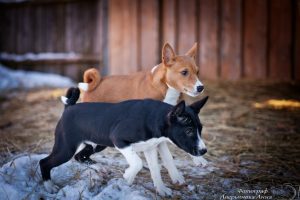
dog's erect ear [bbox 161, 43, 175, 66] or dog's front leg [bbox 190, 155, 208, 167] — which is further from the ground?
dog's erect ear [bbox 161, 43, 175, 66]

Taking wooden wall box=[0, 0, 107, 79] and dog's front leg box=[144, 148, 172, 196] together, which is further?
wooden wall box=[0, 0, 107, 79]

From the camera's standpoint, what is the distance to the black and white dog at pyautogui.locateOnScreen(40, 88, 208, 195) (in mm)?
4242

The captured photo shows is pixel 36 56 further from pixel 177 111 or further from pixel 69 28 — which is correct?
pixel 177 111

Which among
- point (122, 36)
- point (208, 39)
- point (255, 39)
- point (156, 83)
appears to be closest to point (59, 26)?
point (122, 36)

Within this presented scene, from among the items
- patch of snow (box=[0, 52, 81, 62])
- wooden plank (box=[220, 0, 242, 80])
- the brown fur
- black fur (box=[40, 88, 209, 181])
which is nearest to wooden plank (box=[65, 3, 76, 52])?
patch of snow (box=[0, 52, 81, 62])

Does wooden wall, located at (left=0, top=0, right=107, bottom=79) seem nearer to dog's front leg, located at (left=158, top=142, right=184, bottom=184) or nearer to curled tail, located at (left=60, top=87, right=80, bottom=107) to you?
curled tail, located at (left=60, top=87, right=80, bottom=107)

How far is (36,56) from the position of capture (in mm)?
13805

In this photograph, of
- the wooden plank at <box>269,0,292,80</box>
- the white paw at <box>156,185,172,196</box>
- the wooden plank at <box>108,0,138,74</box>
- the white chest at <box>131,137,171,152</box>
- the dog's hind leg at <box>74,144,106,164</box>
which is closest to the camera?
the white chest at <box>131,137,171,152</box>

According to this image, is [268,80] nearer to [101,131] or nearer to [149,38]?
[149,38]

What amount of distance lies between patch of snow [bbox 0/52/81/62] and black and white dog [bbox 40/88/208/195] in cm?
851

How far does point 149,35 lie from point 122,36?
712 mm

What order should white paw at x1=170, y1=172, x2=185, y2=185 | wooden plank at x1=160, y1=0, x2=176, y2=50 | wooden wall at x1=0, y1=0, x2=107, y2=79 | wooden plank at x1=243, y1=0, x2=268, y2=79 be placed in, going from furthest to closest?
1. wooden wall at x1=0, y1=0, x2=107, y2=79
2. wooden plank at x1=160, y1=0, x2=176, y2=50
3. wooden plank at x1=243, y1=0, x2=268, y2=79
4. white paw at x1=170, y1=172, x2=185, y2=185

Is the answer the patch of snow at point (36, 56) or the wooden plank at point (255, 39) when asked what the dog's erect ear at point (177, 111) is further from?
the patch of snow at point (36, 56)

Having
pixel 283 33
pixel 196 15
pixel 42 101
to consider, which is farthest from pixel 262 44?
pixel 42 101
